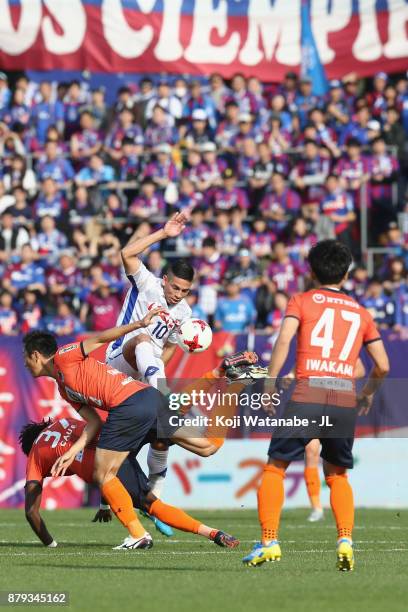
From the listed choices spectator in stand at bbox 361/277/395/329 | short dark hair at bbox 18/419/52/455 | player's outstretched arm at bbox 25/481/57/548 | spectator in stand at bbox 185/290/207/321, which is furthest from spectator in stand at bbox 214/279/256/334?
player's outstretched arm at bbox 25/481/57/548

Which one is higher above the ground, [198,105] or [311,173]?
[198,105]

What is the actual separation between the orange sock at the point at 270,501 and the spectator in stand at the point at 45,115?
54.8ft

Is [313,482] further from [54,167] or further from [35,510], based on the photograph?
[54,167]

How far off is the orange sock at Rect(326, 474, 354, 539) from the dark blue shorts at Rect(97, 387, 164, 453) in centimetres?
176

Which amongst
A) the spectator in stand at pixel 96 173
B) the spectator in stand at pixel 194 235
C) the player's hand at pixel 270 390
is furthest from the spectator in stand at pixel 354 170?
the player's hand at pixel 270 390

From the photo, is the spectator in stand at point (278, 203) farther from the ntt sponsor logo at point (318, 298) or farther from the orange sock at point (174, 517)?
the ntt sponsor logo at point (318, 298)

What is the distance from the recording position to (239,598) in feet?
25.1

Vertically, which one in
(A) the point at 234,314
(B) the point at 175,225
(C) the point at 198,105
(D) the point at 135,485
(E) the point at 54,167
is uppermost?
(C) the point at 198,105

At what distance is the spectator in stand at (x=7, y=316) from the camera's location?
21.0 meters

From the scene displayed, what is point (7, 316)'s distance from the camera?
69.3 feet

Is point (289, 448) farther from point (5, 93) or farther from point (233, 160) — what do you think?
point (5, 93)

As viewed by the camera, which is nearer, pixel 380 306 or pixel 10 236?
pixel 380 306

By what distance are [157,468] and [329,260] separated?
4295 millimetres

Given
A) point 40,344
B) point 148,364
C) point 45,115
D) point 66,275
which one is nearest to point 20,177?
point 45,115
